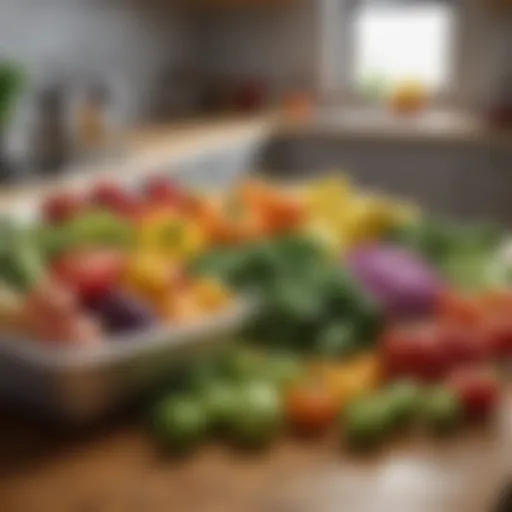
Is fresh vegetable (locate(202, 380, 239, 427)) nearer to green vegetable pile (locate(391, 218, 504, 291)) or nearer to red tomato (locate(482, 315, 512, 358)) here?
red tomato (locate(482, 315, 512, 358))

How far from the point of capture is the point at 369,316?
122 cm

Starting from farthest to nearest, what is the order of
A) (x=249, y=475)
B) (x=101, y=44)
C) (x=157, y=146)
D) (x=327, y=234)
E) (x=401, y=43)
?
(x=401, y=43) < (x=101, y=44) < (x=157, y=146) < (x=327, y=234) < (x=249, y=475)

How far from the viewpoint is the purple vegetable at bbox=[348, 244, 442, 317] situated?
1.28 m

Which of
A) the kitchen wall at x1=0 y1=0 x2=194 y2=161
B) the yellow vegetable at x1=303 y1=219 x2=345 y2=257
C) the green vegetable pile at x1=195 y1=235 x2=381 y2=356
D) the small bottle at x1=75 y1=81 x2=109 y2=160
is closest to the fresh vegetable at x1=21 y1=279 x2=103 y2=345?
the green vegetable pile at x1=195 y1=235 x2=381 y2=356

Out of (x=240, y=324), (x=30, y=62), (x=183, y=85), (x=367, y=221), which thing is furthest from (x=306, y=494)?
(x=183, y=85)

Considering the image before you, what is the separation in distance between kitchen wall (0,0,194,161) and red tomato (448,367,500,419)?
2231 mm

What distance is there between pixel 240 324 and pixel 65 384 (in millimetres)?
220

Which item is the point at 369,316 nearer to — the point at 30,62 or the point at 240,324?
the point at 240,324

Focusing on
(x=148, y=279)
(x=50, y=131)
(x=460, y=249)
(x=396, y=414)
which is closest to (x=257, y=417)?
(x=396, y=414)

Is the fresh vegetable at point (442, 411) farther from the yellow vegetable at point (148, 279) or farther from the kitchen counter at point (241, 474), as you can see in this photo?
the yellow vegetable at point (148, 279)

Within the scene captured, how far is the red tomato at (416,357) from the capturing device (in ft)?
3.57

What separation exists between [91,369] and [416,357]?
34 cm

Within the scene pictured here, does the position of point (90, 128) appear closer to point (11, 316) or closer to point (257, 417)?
point (11, 316)

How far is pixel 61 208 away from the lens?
160 centimetres
